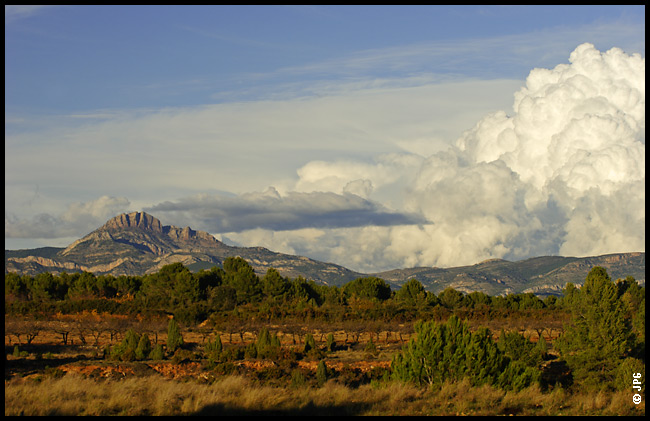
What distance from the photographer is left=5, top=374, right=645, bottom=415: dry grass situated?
18125mm

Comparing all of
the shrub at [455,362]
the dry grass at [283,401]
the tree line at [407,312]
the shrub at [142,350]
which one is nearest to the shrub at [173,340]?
the tree line at [407,312]

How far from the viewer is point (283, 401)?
1995 centimetres

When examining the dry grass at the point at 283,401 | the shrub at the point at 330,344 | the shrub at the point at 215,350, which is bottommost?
the shrub at the point at 330,344

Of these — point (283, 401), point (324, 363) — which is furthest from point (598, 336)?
point (283, 401)

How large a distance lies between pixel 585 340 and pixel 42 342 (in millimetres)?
39793

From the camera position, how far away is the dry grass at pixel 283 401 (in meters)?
18.1

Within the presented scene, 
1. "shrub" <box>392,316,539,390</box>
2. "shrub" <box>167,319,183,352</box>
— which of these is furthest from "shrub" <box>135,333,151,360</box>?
"shrub" <box>392,316,539,390</box>

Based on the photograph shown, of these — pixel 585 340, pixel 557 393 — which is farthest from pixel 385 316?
pixel 557 393

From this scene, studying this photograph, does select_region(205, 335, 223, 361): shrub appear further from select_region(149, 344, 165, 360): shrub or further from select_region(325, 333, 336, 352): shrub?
select_region(325, 333, 336, 352): shrub

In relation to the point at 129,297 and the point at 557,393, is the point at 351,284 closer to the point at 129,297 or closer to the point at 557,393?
the point at 129,297

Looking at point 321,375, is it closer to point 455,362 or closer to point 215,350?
point 455,362

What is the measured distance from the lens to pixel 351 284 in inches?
3959

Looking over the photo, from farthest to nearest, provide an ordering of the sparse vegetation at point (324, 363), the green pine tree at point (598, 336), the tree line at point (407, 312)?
the green pine tree at point (598, 336), the tree line at point (407, 312), the sparse vegetation at point (324, 363)

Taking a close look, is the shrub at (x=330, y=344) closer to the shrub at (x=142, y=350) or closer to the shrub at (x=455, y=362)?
the shrub at (x=142, y=350)
